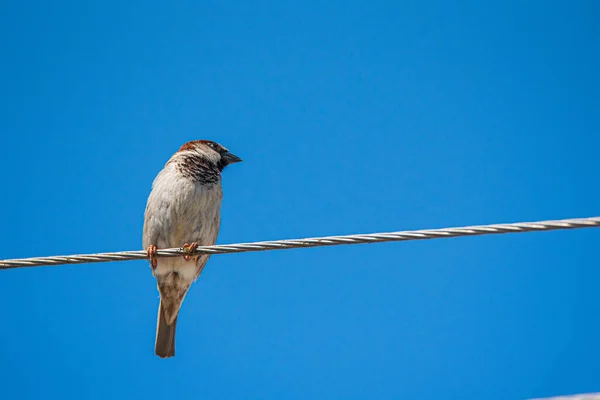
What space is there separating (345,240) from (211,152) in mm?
3623

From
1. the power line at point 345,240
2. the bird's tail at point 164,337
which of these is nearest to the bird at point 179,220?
the bird's tail at point 164,337

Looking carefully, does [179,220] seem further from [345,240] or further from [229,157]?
[345,240]

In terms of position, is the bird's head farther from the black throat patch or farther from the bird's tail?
the bird's tail

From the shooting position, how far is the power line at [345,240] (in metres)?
3.69

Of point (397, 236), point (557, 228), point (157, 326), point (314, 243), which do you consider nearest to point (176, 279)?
point (157, 326)

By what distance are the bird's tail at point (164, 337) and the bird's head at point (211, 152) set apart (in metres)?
1.52

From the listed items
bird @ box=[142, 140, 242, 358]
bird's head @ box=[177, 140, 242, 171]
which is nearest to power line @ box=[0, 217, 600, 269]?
bird @ box=[142, 140, 242, 358]

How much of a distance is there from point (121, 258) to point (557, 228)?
101 inches

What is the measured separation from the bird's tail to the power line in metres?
2.53

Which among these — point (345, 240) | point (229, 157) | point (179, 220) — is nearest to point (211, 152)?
point (229, 157)

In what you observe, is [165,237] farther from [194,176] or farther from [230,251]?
[230,251]

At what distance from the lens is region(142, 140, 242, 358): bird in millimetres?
6598

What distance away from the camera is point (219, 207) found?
686 cm

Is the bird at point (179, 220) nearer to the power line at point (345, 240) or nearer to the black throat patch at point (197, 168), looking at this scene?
the black throat patch at point (197, 168)
